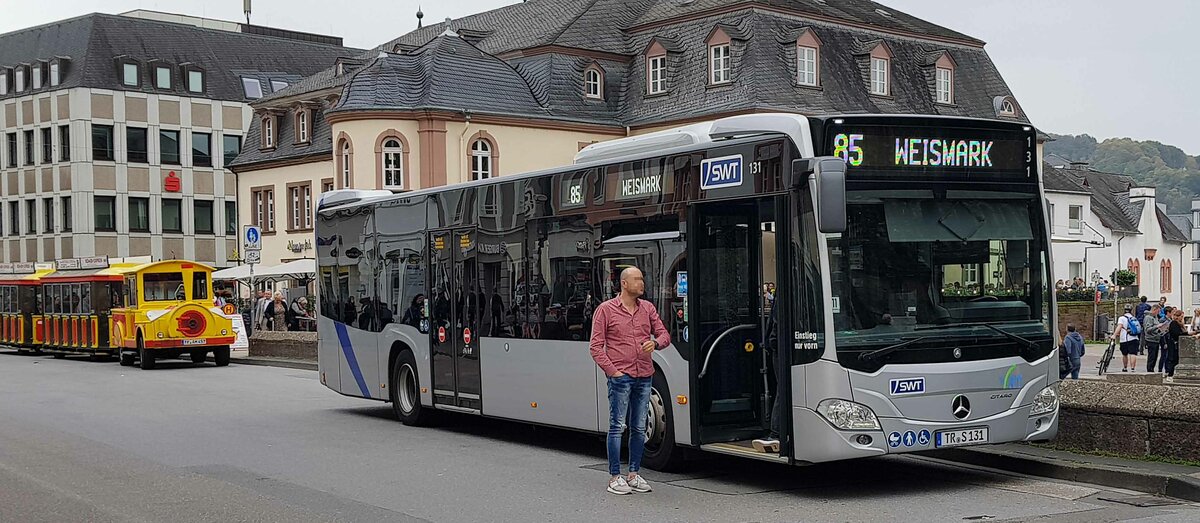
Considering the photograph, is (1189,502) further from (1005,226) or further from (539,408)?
(539,408)

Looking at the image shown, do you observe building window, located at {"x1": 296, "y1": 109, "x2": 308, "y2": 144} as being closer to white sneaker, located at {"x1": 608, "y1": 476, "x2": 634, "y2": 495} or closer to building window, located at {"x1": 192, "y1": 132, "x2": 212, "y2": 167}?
building window, located at {"x1": 192, "y1": 132, "x2": 212, "y2": 167}

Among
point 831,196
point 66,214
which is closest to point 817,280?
point 831,196

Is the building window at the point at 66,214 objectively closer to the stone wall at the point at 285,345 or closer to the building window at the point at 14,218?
the building window at the point at 14,218

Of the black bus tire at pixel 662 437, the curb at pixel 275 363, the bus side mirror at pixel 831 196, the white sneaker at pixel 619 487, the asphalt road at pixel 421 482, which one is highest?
the bus side mirror at pixel 831 196

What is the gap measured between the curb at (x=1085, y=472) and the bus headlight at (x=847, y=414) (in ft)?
5.99

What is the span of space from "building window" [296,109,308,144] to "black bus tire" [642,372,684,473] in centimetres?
5287

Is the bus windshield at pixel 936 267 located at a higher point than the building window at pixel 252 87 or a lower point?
lower

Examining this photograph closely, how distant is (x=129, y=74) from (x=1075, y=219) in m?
50.4

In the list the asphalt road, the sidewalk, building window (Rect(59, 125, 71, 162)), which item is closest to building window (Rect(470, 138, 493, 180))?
building window (Rect(59, 125, 71, 162))

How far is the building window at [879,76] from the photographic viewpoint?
5456 cm

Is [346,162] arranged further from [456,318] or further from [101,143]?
[456,318]

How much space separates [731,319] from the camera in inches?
462

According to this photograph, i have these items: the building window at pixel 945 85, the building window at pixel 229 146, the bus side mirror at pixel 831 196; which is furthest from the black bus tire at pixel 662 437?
the building window at pixel 229 146

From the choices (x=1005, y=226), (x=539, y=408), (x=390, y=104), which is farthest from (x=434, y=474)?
(x=390, y=104)
